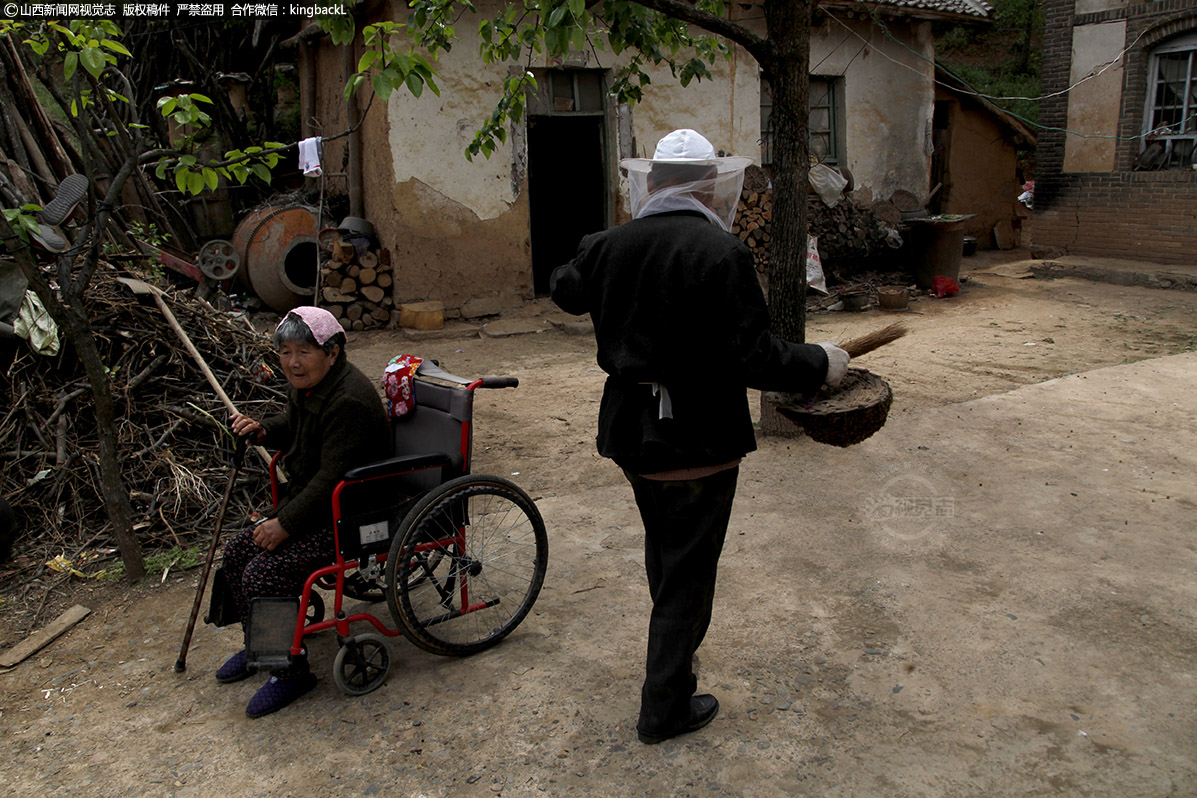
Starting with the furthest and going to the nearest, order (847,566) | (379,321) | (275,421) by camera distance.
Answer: (379,321)
(847,566)
(275,421)

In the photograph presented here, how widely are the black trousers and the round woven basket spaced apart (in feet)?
1.61

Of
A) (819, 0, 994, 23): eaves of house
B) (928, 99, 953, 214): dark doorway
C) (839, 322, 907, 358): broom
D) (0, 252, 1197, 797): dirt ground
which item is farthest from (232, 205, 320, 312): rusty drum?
(928, 99, 953, 214): dark doorway

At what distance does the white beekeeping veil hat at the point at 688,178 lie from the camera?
238cm

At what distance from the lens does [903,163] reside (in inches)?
509

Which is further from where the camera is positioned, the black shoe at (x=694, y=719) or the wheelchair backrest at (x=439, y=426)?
the wheelchair backrest at (x=439, y=426)

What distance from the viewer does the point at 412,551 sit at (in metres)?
2.77

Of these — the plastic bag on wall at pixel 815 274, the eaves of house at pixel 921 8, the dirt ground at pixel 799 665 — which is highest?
the eaves of house at pixel 921 8

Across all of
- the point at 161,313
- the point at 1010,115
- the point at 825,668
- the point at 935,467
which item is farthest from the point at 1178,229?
the point at 161,313

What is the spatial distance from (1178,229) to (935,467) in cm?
1009

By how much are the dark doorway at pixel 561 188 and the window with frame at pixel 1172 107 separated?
8.21m

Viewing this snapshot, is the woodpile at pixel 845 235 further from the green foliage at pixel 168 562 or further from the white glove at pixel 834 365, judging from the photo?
the white glove at pixel 834 365

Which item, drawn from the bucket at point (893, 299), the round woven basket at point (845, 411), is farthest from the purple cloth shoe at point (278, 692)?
the bucket at point (893, 299)

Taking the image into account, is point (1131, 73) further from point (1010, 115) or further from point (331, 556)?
point (331, 556)

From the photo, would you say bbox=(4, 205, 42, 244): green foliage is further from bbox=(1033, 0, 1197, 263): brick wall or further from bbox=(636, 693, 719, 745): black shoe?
bbox=(1033, 0, 1197, 263): brick wall
